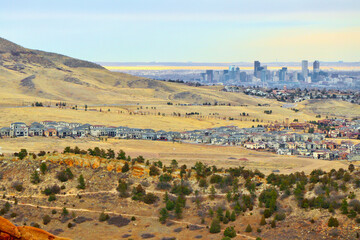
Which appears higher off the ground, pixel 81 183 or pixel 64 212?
pixel 81 183

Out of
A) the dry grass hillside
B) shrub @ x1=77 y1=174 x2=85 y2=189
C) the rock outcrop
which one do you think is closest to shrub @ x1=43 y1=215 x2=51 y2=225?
shrub @ x1=77 y1=174 x2=85 y2=189

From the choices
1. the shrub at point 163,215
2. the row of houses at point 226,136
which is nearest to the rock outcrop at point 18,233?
the shrub at point 163,215

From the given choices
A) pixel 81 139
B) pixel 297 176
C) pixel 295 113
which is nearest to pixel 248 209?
pixel 297 176

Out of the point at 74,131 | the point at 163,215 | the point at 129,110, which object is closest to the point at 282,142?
the point at 74,131

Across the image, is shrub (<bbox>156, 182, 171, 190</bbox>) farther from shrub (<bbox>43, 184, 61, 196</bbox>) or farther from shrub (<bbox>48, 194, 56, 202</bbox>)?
shrub (<bbox>48, 194, 56, 202</bbox>)

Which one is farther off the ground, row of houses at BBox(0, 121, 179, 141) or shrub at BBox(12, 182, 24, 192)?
row of houses at BBox(0, 121, 179, 141)

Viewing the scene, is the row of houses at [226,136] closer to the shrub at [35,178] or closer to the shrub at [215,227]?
the shrub at [35,178]

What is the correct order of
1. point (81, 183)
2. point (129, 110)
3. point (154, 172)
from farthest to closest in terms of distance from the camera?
point (129, 110), point (154, 172), point (81, 183)

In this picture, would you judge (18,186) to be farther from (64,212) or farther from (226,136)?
(226,136)
